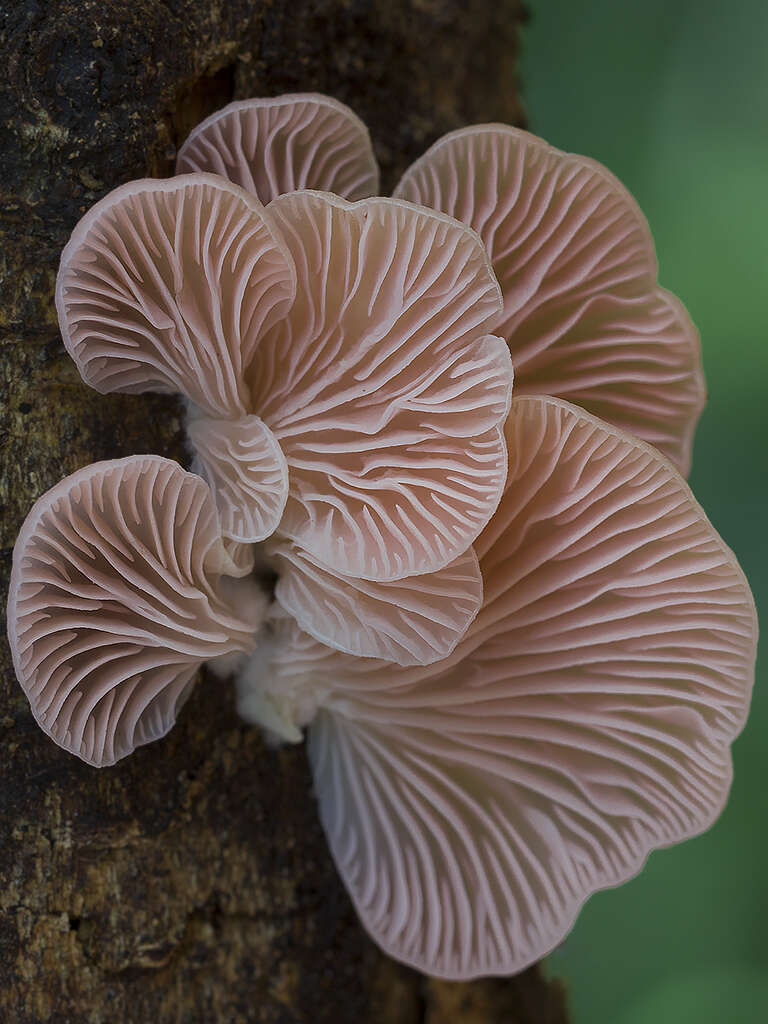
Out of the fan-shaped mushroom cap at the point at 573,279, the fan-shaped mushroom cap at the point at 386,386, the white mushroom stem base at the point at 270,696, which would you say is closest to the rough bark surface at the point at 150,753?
the white mushroom stem base at the point at 270,696

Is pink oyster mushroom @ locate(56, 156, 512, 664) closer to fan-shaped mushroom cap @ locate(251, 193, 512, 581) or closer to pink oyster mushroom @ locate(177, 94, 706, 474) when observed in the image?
fan-shaped mushroom cap @ locate(251, 193, 512, 581)

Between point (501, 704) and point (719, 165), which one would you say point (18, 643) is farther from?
point (719, 165)

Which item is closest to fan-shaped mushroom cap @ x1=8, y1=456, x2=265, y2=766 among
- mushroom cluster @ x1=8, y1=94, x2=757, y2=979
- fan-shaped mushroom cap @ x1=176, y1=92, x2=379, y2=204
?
mushroom cluster @ x1=8, y1=94, x2=757, y2=979

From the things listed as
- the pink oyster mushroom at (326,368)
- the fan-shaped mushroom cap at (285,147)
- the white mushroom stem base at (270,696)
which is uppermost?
the fan-shaped mushroom cap at (285,147)

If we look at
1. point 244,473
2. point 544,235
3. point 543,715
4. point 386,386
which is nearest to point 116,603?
point 244,473

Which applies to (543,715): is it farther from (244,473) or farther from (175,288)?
(175,288)

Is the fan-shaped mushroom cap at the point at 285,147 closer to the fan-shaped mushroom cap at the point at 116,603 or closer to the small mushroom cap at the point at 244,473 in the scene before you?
the small mushroom cap at the point at 244,473
